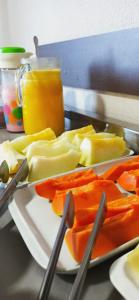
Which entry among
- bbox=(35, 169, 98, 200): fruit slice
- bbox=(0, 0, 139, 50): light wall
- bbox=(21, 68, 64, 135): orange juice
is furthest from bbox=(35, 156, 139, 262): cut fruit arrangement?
bbox=(0, 0, 139, 50): light wall

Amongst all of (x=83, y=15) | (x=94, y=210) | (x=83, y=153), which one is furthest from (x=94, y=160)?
(x=83, y=15)

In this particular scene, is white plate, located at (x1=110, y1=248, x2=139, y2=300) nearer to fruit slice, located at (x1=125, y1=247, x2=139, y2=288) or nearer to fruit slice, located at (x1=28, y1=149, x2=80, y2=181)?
fruit slice, located at (x1=125, y1=247, x2=139, y2=288)

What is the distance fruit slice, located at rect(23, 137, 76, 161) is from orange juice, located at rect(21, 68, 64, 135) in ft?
0.73

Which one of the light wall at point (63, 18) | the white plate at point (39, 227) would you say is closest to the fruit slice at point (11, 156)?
the white plate at point (39, 227)

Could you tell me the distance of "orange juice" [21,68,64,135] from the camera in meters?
0.85

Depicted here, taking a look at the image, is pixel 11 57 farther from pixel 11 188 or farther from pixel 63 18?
pixel 11 188

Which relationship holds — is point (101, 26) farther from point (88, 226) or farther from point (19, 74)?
point (88, 226)

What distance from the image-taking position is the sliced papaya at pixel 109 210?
37 centimetres

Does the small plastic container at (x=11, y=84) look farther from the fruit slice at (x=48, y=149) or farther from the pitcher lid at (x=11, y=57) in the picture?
the fruit slice at (x=48, y=149)

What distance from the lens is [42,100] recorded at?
0.86 m

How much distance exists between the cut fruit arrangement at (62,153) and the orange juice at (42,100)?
0.58ft

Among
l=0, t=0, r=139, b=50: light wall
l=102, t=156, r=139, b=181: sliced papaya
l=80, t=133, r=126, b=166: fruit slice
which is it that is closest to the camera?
l=102, t=156, r=139, b=181: sliced papaya

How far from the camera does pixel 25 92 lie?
88 centimetres

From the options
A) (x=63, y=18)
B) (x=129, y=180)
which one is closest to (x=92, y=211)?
(x=129, y=180)
